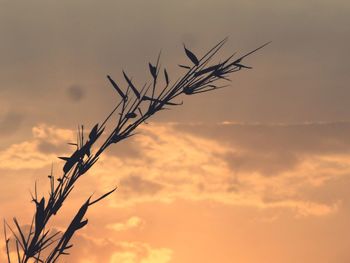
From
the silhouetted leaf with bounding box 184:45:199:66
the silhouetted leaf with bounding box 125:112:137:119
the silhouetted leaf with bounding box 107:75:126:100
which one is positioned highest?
the silhouetted leaf with bounding box 184:45:199:66

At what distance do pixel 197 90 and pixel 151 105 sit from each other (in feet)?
1.12

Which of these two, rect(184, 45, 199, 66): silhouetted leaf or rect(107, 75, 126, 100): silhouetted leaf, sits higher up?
rect(184, 45, 199, 66): silhouetted leaf

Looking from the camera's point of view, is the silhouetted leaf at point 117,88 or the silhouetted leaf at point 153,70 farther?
the silhouetted leaf at point 153,70

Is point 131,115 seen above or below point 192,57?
below

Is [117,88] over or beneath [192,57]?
beneath

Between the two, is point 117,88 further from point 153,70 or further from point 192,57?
point 192,57

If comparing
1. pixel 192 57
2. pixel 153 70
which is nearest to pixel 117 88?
pixel 153 70

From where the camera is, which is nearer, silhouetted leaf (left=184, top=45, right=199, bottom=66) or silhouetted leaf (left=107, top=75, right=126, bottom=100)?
silhouetted leaf (left=107, top=75, right=126, bottom=100)

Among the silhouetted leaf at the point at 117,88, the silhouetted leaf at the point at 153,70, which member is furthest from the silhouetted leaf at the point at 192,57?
the silhouetted leaf at the point at 117,88

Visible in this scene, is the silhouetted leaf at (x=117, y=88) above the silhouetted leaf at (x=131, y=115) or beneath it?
above

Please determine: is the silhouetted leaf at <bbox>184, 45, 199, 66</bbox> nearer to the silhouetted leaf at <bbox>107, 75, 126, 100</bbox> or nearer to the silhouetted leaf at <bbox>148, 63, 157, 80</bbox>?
the silhouetted leaf at <bbox>148, 63, 157, 80</bbox>

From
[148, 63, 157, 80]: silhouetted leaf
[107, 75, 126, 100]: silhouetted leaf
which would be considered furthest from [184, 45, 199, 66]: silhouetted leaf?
[107, 75, 126, 100]: silhouetted leaf

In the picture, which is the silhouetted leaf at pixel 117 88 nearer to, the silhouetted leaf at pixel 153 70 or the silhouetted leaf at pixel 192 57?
the silhouetted leaf at pixel 153 70

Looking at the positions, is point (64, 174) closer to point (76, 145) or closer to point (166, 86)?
point (76, 145)
